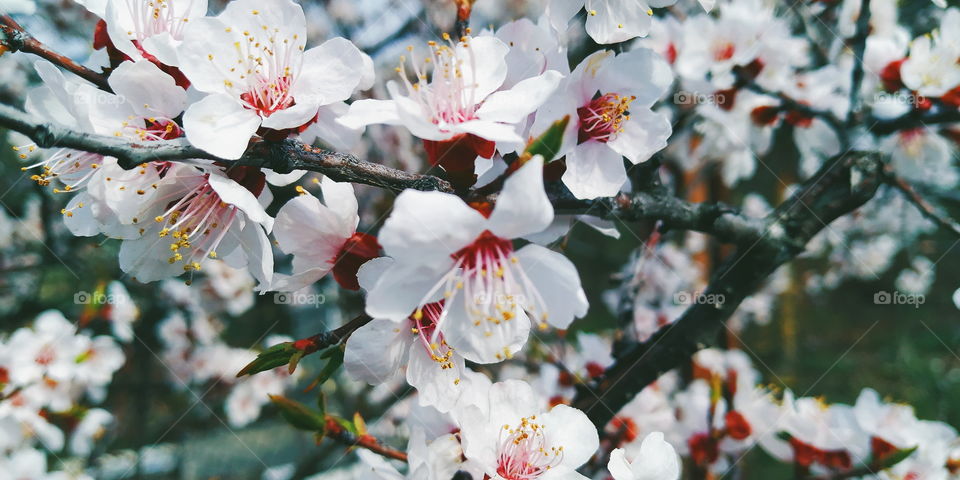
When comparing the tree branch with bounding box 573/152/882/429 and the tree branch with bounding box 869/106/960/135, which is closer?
the tree branch with bounding box 573/152/882/429

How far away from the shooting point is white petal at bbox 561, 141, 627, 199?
683 millimetres

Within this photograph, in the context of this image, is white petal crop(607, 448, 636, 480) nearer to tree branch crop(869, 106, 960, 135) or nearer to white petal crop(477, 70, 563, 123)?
white petal crop(477, 70, 563, 123)

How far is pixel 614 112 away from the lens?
0.75 m

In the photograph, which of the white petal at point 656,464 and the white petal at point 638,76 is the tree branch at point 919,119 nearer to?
the white petal at point 638,76

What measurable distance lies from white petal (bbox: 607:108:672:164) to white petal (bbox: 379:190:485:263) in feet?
0.92

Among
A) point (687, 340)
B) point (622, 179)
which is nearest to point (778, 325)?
point (687, 340)

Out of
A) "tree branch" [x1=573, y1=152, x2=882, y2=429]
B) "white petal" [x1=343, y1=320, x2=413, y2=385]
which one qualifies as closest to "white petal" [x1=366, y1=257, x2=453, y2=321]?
"white petal" [x1=343, y1=320, x2=413, y2=385]

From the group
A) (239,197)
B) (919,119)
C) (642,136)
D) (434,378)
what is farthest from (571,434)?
(919,119)

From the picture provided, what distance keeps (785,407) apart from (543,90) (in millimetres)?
1054

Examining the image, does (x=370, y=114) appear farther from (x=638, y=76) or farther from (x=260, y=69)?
(x=638, y=76)

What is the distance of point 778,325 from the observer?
5320mm

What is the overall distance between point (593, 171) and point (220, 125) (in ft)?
1.40

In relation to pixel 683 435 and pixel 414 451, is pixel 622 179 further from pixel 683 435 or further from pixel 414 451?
pixel 683 435

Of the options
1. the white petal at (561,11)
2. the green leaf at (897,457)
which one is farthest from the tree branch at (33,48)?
the green leaf at (897,457)
